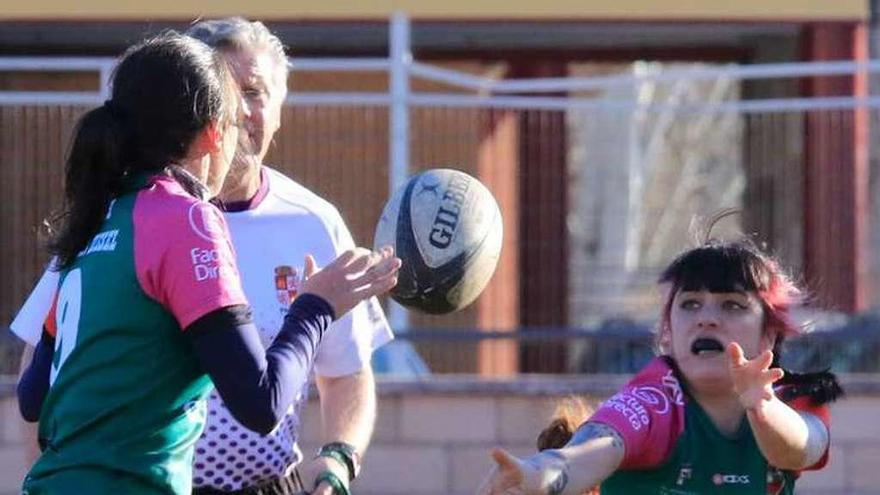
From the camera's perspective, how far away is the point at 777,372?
399 centimetres

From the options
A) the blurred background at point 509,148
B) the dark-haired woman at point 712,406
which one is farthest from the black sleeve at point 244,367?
the blurred background at point 509,148

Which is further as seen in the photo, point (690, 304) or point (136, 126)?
point (690, 304)

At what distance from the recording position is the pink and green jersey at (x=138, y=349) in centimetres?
353

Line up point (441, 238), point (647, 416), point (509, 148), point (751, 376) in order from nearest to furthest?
point (751, 376)
point (647, 416)
point (441, 238)
point (509, 148)

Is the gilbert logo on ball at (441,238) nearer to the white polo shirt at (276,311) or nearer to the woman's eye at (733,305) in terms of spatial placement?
the white polo shirt at (276,311)

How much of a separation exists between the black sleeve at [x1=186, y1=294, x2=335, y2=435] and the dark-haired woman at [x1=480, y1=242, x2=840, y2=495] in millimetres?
546

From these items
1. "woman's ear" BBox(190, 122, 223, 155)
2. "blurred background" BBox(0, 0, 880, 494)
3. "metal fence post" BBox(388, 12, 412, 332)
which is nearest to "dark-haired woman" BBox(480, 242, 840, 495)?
"woman's ear" BBox(190, 122, 223, 155)

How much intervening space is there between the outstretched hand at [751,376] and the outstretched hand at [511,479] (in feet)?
1.49

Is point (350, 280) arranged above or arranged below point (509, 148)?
above

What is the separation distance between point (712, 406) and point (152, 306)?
4.24 ft

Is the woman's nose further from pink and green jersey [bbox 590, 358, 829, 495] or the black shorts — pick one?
the black shorts

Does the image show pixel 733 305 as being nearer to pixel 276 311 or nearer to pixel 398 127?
pixel 276 311

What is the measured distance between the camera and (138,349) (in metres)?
3.55

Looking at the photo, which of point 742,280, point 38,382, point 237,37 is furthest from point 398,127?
point 38,382
